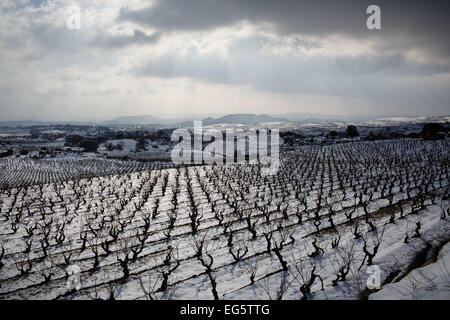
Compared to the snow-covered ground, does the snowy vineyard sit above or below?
below

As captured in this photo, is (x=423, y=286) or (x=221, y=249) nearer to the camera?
(x=423, y=286)

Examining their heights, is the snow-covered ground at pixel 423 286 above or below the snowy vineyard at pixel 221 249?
above

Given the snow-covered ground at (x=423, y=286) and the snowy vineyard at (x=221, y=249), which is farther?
the snowy vineyard at (x=221, y=249)

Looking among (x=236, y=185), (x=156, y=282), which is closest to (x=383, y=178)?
(x=236, y=185)

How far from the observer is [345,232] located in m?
10.8

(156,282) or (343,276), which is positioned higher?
(343,276)

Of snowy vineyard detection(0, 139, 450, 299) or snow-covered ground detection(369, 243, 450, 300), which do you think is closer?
snow-covered ground detection(369, 243, 450, 300)

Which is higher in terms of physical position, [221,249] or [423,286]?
[423,286]
